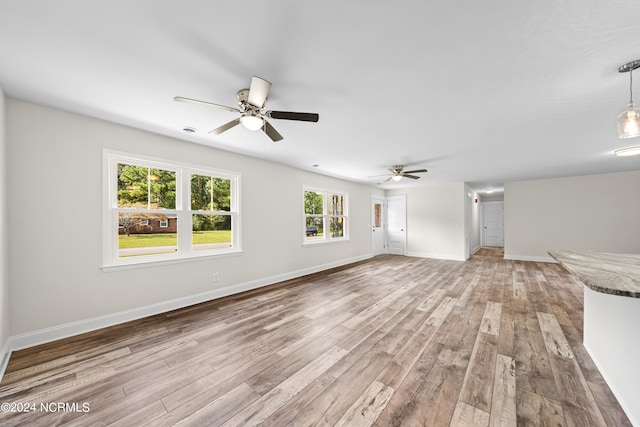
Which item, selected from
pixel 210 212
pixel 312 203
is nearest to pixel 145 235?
pixel 210 212

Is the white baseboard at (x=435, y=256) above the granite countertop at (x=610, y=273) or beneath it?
beneath

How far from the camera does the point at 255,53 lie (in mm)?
1730

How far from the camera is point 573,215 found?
263 inches

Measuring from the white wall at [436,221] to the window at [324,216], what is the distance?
2.74 meters

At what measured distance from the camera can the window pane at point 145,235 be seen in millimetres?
3123

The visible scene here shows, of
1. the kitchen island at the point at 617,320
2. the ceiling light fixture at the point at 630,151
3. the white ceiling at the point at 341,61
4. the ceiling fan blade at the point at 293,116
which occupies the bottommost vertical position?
the kitchen island at the point at 617,320

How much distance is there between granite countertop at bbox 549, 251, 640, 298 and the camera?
116 centimetres

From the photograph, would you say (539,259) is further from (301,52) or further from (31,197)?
(31,197)

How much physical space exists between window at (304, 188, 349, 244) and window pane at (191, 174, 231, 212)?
1.96 metres

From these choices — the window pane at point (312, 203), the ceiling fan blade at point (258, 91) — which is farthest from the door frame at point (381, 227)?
the ceiling fan blade at point (258, 91)

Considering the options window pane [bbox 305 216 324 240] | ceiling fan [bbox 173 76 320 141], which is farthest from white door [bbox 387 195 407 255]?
ceiling fan [bbox 173 76 320 141]

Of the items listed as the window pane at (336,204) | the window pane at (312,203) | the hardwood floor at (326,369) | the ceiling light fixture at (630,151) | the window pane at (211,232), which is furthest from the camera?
the window pane at (336,204)

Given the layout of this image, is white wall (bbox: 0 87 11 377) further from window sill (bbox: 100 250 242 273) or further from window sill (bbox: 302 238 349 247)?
window sill (bbox: 302 238 349 247)

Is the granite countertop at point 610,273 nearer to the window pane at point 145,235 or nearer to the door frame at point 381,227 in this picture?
the window pane at point 145,235
